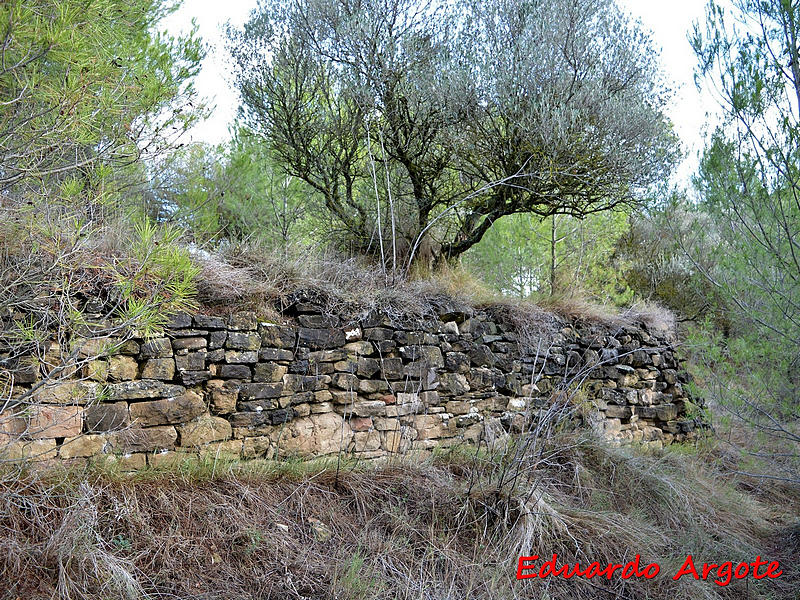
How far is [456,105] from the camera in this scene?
644 centimetres

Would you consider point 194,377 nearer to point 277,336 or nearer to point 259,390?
point 259,390

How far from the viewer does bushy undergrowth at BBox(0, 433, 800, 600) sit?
2.99 metres

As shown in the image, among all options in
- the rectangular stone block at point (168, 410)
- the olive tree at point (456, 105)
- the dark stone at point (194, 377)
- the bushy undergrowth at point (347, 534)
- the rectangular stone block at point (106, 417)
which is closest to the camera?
the bushy undergrowth at point (347, 534)

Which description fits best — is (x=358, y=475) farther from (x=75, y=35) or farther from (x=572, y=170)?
A: (x=572, y=170)

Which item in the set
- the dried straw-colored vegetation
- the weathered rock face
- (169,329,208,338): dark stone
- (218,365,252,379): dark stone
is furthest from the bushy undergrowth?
the dried straw-colored vegetation

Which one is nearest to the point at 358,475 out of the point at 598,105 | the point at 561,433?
the point at 561,433

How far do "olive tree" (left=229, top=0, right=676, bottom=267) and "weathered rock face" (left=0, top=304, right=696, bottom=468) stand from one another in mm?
1420

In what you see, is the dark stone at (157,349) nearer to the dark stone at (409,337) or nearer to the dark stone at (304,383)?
the dark stone at (304,383)

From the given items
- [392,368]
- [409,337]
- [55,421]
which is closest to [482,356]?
[409,337]

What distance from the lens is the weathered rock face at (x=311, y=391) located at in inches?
141

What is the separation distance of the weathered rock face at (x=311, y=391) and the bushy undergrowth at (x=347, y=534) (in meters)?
0.26

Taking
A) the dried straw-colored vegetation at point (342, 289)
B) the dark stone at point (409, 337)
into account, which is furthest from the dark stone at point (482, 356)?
the dark stone at point (409, 337)

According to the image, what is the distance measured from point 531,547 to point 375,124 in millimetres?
4897

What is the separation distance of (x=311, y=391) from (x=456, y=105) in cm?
380
